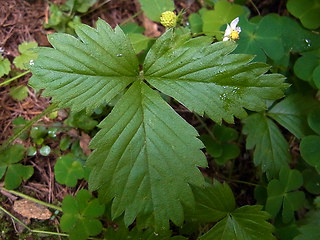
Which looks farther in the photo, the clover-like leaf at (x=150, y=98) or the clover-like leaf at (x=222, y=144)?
the clover-like leaf at (x=222, y=144)

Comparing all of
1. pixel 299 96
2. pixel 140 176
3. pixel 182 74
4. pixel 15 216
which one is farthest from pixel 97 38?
pixel 299 96

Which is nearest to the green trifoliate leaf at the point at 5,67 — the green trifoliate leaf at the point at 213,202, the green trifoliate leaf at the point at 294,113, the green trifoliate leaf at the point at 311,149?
the green trifoliate leaf at the point at 213,202

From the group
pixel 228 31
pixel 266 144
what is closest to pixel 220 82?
pixel 228 31

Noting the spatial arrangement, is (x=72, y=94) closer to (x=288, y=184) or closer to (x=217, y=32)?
(x=217, y=32)

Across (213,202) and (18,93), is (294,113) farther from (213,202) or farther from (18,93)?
(18,93)

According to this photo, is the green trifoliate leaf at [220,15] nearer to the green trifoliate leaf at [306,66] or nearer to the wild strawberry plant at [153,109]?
the wild strawberry plant at [153,109]

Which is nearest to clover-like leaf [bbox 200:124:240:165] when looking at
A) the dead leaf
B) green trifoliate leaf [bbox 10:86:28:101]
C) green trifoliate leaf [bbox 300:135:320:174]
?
green trifoliate leaf [bbox 300:135:320:174]
